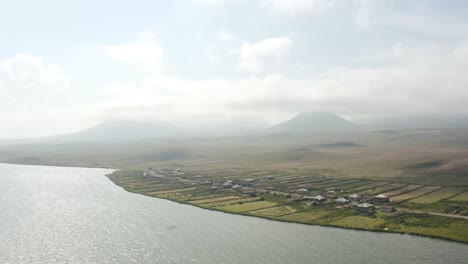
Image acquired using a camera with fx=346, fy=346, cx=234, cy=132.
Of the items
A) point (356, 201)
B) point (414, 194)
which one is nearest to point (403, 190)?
point (414, 194)

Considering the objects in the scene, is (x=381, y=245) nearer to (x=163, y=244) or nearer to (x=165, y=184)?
(x=163, y=244)

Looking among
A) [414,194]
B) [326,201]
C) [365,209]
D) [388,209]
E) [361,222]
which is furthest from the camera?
[414,194]

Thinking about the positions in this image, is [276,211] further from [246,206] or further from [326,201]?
[326,201]

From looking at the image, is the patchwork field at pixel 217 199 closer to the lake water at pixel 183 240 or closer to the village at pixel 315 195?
the lake water at pixel 183 240

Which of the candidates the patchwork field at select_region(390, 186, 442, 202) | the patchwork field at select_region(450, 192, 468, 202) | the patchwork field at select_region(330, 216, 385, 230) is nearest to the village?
the patchwork field at select_region(390, 186, 442, 202)

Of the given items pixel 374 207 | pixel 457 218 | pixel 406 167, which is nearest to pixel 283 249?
pixel 374 207

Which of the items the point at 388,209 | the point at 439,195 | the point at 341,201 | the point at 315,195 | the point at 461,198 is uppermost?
the point at 341,201
